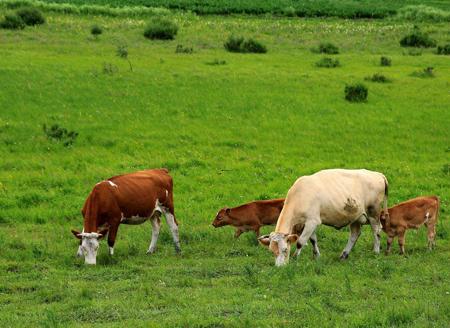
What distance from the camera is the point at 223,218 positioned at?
1867 cm

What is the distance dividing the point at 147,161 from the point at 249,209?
7242 millimetres

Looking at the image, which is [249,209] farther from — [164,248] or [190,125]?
[190,125]

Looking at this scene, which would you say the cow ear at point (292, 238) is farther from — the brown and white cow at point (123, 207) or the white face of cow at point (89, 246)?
the white face of cow at point (89, 246)

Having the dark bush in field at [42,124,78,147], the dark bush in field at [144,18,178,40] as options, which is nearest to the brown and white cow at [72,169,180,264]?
the dark bush in field at [42,124,78,147]

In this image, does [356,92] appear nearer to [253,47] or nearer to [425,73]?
[425,73]

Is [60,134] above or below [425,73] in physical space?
above

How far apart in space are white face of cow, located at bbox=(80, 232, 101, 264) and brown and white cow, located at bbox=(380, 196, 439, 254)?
569cm

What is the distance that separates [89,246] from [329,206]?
4.56 meters

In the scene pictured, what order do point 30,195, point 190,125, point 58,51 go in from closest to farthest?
point 30,195, point 190,125, point 58,51

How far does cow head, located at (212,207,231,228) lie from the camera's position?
1861cm

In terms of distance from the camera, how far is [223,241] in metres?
18.3

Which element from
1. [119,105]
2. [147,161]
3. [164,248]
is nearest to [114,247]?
[164,248]

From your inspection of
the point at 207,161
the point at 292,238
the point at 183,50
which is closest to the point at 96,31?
the point at 183,50

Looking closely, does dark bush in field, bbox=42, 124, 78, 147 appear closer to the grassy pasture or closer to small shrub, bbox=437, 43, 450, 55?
the grassy pasture
